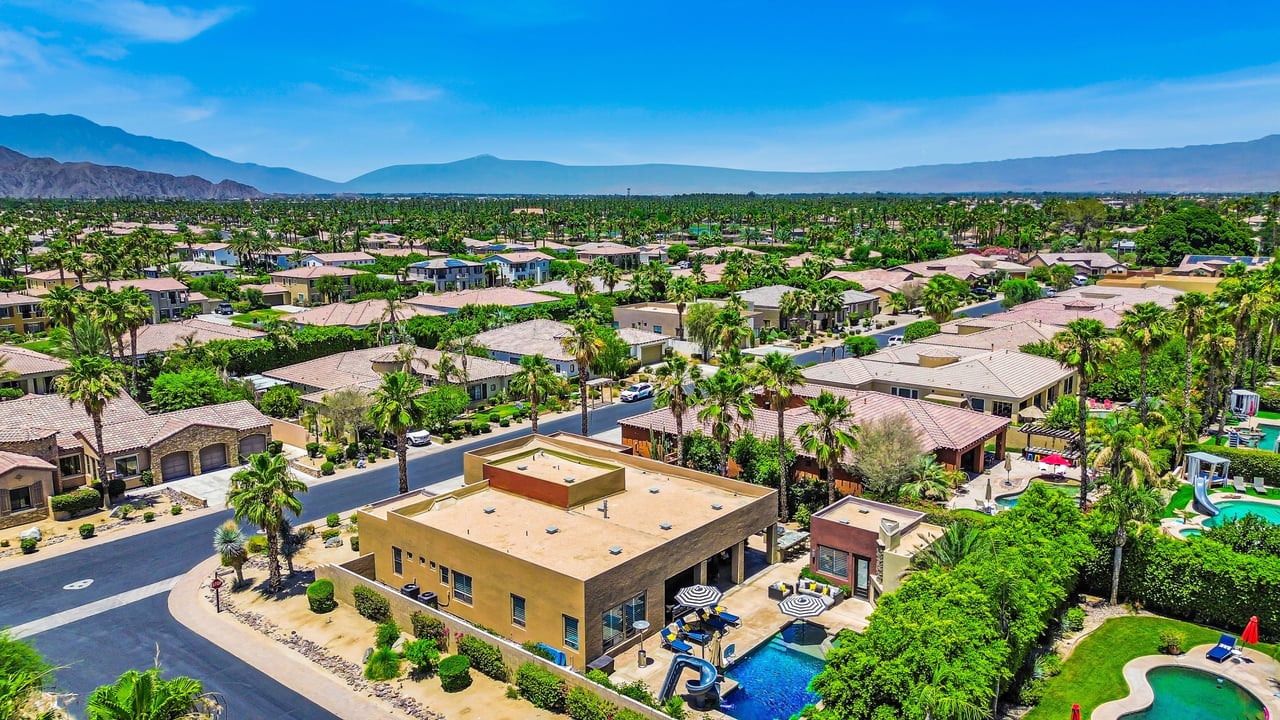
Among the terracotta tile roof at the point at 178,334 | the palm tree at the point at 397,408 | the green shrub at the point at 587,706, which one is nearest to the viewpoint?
the green shrub at the point at 587,706

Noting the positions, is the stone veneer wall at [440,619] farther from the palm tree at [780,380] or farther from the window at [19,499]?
the window at [19,499]

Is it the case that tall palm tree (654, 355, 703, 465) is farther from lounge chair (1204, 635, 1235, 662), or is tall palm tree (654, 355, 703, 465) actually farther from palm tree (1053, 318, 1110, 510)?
lounge chair (1204, 635, 1235, 662)

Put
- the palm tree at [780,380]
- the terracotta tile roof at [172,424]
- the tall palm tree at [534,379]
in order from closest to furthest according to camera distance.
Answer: the palm tree at [780,380]
the terracotta tile roof at [172,424]
the tall palm tree at [534,379]

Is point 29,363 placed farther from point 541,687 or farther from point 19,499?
point 541,687

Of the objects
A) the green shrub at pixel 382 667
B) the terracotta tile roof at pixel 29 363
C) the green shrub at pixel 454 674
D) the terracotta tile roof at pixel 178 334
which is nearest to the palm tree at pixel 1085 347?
the green shrub at pixel 454 674

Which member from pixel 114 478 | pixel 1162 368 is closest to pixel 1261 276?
pixel 1162 368

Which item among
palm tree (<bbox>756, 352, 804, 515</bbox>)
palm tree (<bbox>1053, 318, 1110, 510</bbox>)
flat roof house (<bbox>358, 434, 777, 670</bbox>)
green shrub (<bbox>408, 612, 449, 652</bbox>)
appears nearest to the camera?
flat roof house (<bbox>358, 434, 777, 670</bbox>)

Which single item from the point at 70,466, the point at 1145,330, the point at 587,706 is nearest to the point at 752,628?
the point at 587,706

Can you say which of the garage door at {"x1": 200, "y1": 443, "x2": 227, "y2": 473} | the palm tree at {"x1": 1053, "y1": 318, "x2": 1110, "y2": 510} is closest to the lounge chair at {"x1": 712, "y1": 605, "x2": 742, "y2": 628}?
the palm tree at {"x1": 1053, "y1": 318, "x2": 1110, "y2": 510}
